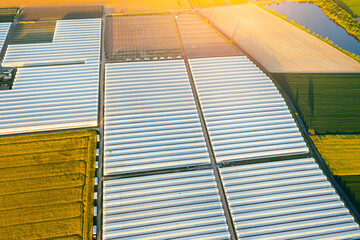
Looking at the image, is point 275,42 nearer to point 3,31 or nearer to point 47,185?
point 47,185

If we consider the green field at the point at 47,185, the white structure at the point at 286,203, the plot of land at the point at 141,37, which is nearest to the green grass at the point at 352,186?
the white structure at the point at 286,203

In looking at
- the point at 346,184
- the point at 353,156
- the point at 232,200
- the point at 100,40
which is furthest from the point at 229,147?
the point at 100,40

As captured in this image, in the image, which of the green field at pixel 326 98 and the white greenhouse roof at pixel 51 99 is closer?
the white greenhouse roof at pixel 51 99

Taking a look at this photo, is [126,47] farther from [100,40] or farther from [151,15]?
[151,15]

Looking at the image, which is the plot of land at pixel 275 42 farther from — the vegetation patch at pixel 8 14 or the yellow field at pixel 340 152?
the vegetation patch at pixel 8 14

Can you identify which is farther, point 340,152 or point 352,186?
point 340,152

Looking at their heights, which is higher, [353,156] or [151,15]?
[151,15]

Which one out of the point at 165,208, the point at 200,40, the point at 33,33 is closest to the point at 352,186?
the point at 165,208
